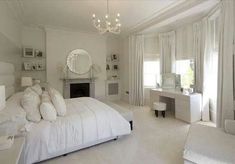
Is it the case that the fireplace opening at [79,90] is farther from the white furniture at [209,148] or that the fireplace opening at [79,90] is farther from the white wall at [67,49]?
the white furniture at [209,148]

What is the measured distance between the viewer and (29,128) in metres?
2.12

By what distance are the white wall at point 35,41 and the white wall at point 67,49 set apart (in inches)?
6.7

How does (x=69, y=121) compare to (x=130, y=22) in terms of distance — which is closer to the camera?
(x=69, y=121)

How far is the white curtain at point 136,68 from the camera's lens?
580cm

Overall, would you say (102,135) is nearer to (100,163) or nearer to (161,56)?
(100,163)

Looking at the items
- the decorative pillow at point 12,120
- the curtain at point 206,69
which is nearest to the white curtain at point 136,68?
the curtain at point 206,69

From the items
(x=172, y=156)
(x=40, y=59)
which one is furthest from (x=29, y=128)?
(x=40, y=59)

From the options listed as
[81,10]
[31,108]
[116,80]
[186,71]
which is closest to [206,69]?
[186,71]

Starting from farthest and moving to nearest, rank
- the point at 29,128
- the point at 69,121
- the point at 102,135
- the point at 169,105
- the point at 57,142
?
the point at 169,105, the point at 102,135, the point at 69,121, the point at 57,142, the point at 29,128

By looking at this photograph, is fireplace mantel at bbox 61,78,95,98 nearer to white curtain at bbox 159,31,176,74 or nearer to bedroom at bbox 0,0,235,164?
bedroom at bbox 0,0,235,164

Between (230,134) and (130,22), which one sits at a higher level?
(130,22)

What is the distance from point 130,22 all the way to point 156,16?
2.99 feet

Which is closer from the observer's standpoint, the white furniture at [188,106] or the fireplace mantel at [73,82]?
the white furniture at [188,106]

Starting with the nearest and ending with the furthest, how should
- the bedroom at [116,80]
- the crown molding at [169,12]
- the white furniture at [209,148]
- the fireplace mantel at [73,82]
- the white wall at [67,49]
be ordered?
the white furniture at [209,148]
the bedroom at [116,80]
the crown molding at [169,12]
the white wall at [67,49]
the fireplace mantel at [73,82]
